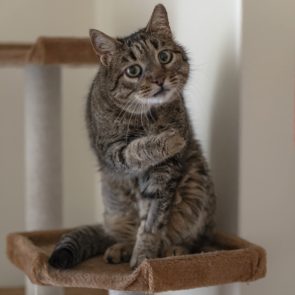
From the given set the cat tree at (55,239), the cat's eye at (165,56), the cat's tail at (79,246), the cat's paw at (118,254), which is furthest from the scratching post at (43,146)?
the cat's eye at (165,56)

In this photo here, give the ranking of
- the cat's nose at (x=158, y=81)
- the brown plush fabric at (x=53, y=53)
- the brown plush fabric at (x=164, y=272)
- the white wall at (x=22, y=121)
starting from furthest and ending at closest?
the white wall at (x=22, y=121) → the brown plush fabric at (x=53, y=53) → the cat's nose at (x=158, y=81) → the brown plush fabric at (x=164, y=272)

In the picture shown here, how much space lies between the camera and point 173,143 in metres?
1.27

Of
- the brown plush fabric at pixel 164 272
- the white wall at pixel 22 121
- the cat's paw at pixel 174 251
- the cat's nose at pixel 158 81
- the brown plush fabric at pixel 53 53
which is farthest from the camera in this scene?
the white wall at pixel 22 121

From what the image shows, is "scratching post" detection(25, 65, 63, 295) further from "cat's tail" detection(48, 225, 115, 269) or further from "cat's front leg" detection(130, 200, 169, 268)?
"cat's front leg" detection(130, 200, 169, 268)

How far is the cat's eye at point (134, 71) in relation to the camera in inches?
50.9

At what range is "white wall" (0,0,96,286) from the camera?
2418mm

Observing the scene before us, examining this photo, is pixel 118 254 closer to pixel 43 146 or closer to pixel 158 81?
pixel 158 81

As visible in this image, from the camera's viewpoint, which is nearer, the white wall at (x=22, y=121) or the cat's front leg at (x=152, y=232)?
the cat's front leg at (x=152, y=232)

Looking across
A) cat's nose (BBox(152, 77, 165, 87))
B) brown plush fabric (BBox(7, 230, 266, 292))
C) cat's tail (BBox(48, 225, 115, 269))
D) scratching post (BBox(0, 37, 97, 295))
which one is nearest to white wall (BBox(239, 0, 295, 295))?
brown plush fabric (BBox(7, 230, 266, 292))

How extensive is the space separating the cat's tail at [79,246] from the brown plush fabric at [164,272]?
0.02 m

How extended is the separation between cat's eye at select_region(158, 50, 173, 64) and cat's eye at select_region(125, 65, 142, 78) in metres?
0.06

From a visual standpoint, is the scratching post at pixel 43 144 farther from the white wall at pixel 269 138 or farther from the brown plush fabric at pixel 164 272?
the white wall at pixel 269 138

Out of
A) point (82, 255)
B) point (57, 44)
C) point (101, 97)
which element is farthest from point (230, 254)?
point (57, 44)

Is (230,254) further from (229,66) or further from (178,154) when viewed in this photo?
(229,66)
